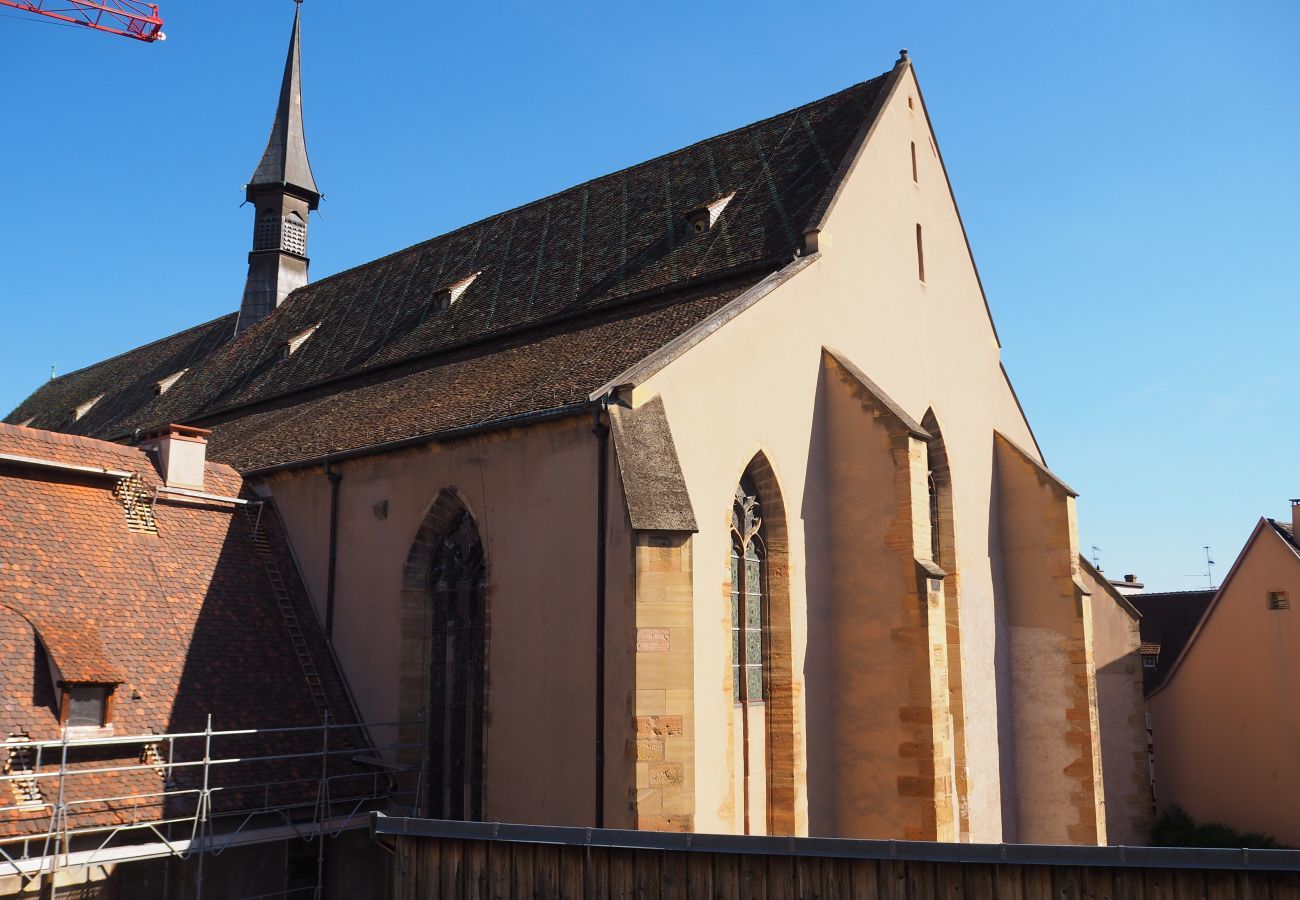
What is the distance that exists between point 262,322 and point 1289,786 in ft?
83.9

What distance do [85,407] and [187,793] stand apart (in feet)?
67.9

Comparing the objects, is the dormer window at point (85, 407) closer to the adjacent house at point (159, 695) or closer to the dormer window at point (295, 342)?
the dormer window at point (295, 342)

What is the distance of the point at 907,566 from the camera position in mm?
13430

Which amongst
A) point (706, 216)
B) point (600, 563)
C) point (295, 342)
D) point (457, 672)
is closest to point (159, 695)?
point (457, 672)

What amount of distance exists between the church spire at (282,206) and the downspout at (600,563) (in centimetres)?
1915

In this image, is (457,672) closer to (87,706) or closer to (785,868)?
(87,706)

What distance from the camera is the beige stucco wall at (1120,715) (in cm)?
1889

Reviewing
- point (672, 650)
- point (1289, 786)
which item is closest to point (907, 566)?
point (672, 650)

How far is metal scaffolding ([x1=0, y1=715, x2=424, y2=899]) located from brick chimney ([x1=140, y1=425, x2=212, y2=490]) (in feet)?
Result: 14.5

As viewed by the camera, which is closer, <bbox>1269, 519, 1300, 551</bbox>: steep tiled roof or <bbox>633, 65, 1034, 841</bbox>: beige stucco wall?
<bbox>633, 65, 1034, 841</bbox>: beige stucco wall

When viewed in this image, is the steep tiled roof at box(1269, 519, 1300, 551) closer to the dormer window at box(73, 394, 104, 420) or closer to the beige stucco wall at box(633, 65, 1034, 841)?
the beige stucco wall at box(633, 65, 1034, 841)

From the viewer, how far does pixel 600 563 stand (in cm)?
1172

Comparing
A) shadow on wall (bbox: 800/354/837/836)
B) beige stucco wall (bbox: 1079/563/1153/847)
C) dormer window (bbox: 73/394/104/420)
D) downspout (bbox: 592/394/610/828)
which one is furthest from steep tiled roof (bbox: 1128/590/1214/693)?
dormer window (bbox: 73/394/104/420)

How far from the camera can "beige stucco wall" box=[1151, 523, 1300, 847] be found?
906 inches
